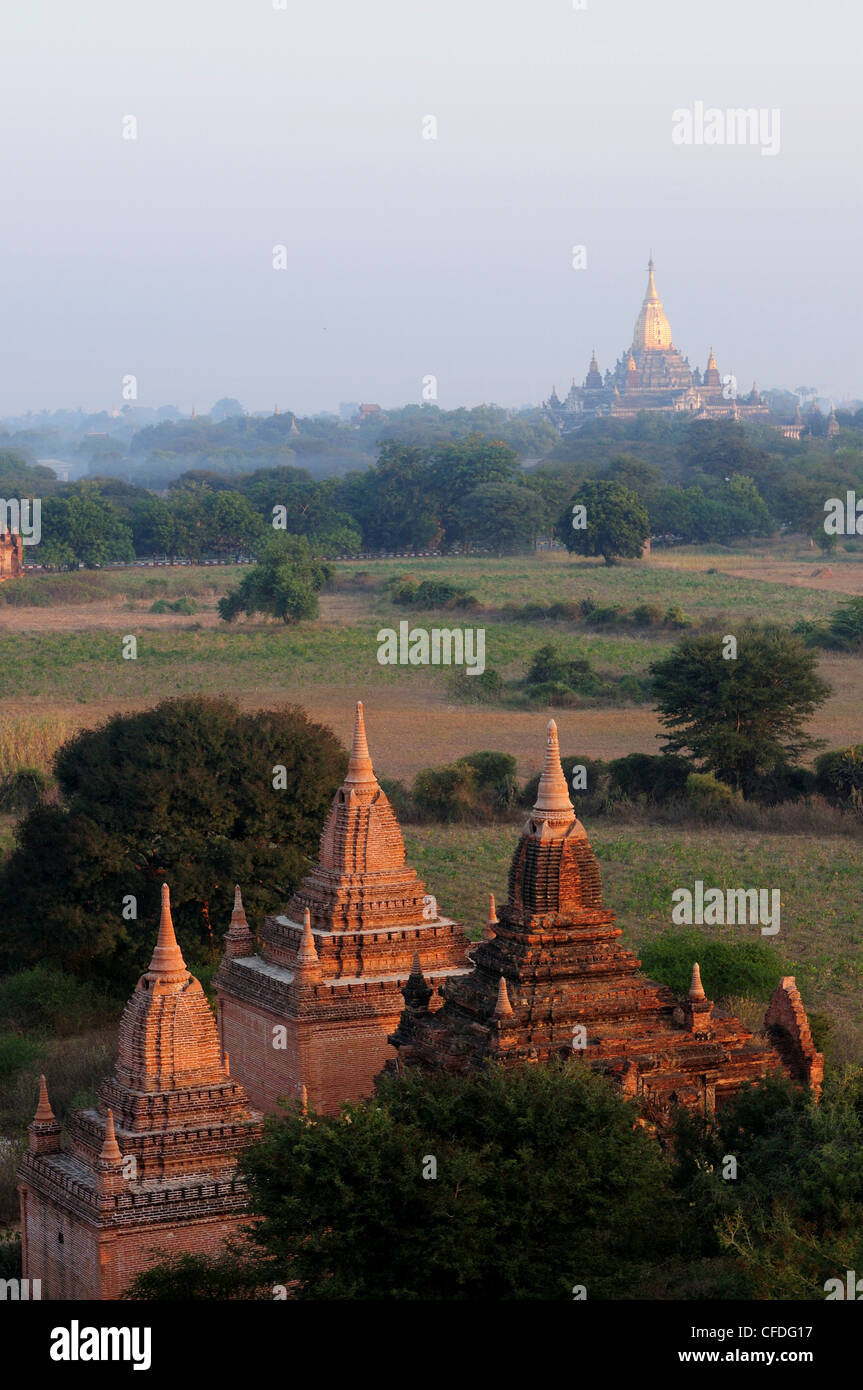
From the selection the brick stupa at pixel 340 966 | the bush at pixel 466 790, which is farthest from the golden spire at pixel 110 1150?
the bush at pixel 466 790

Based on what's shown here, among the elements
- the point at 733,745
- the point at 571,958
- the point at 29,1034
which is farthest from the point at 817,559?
the point at 571,958

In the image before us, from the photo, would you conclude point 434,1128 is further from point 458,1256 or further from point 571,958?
point 571,958

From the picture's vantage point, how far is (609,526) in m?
121

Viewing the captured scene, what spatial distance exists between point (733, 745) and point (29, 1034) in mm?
25839

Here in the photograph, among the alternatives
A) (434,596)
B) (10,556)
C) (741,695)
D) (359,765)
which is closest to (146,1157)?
(359,765)

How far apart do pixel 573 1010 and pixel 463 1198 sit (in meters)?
3.82

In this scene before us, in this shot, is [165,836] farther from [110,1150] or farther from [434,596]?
[434,596]

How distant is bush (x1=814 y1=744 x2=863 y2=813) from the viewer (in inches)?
2114

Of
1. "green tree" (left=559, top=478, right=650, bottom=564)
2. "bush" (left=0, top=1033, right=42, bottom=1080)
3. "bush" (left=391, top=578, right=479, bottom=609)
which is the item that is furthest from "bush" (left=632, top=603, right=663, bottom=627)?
"bush" (left=0, top=1033, right=42, bottom=1080)

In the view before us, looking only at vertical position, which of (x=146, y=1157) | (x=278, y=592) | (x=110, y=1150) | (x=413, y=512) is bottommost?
(x=146, y=1157)

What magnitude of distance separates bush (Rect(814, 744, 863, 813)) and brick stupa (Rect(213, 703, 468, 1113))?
25295 millimetres

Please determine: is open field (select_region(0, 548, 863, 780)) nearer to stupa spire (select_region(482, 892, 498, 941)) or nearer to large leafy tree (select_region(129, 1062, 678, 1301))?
stupa spire (select_region(482, 892, 498, 941))
